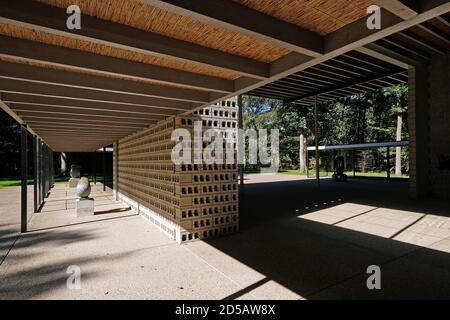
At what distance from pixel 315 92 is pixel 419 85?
233 inches

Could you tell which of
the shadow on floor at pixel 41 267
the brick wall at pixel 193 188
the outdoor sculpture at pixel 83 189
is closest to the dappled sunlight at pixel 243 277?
the brick wall at pixel 193 188

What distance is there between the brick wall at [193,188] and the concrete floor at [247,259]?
0.41 metres

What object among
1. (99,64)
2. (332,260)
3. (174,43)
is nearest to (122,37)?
(174,43)

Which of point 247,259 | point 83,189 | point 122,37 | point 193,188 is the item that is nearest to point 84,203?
point 83,189

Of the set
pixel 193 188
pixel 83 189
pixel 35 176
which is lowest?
pixel 83 189

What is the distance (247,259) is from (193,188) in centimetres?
209

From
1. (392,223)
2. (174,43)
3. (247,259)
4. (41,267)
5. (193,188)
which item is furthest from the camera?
(392,223)

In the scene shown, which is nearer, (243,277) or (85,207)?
(243,277)

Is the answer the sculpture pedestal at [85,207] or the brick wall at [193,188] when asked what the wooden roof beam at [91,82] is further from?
the sculpture pedestal at [85,207]

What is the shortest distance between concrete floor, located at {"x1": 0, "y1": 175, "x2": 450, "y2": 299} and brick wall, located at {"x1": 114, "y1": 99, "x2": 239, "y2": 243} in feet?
1.34

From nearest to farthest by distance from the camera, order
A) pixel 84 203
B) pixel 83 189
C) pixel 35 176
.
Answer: pixel 84 203
pixel 35 176
pixel 83 189

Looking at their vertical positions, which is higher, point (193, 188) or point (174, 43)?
point (174, 43)

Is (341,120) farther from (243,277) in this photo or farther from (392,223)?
(243,277)

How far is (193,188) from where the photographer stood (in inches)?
238
